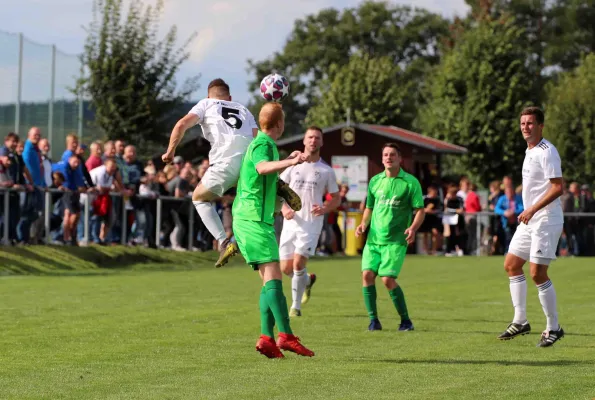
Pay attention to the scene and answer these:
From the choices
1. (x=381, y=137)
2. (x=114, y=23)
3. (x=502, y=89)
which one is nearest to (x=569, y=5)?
(x=502, y=89)

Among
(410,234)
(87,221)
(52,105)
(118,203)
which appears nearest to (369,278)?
(410,234)

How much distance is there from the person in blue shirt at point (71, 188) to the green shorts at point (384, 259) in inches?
421

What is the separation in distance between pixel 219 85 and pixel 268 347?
4228mm

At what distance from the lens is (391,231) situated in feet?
43.7

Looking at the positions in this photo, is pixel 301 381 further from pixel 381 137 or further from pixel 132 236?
pixel 381 137

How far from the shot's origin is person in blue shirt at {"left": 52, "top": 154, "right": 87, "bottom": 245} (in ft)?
75.7

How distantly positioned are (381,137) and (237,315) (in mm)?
29407

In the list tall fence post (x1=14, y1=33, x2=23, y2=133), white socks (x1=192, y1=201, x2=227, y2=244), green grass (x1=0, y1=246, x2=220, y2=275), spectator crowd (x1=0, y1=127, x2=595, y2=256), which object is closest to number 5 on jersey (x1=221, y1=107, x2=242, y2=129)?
white socks (x1=192, y1=201, x2=227, y2=244)

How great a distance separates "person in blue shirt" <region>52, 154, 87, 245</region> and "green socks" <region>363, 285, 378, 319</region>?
10798 millimetres

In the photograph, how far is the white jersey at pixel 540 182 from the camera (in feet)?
38.3

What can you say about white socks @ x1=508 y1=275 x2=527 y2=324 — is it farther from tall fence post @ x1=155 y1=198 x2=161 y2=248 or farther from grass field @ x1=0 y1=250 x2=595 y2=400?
tall fence post @ x1=155 y1=198 x2=161 y2=248

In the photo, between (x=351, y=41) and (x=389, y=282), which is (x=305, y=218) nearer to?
(x=389, y=282)

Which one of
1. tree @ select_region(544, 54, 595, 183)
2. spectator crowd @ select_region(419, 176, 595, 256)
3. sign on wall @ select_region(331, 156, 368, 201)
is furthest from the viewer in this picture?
tree @ select_region(544, 54, 595, 183)

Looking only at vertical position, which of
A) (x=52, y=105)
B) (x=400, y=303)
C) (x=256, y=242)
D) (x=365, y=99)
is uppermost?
(x=365, y=99)
